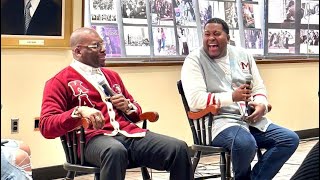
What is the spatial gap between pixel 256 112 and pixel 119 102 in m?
0.89

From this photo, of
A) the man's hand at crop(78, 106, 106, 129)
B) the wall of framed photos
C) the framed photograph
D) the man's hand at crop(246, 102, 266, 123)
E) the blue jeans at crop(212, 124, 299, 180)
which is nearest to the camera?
the man's hand at crop(78, 106, 106, 129)

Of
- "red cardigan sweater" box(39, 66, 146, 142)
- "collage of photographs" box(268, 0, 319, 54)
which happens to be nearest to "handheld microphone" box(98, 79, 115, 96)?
"red cardigan sweater" box(39, 66, 146, 142)

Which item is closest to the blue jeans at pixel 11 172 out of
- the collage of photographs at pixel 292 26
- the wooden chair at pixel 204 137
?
the wooden chair at pixel 204 137

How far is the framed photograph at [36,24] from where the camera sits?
3418 mm

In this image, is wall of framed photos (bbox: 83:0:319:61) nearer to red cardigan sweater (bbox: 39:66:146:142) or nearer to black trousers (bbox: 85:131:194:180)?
red cardigan sweater (bbox: 39:66:146:142)

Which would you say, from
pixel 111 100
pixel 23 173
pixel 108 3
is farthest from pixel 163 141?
pixel 108 3

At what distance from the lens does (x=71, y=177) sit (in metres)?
2.58

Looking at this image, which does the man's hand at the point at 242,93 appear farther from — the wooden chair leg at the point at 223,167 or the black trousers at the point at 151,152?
the black trousers at the point at 151,152

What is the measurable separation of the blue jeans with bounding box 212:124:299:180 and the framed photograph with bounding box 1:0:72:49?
139 centimetres

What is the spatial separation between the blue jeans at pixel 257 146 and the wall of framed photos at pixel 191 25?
3.39 ft

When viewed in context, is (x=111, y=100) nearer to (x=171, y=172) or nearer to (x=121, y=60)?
(x=171, y=172)

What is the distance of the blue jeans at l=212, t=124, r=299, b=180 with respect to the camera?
2.87 m

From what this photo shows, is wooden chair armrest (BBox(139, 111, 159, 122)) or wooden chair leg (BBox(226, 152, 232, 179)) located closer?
wooden chair armrest (BBox(139, 111, 159, 122))

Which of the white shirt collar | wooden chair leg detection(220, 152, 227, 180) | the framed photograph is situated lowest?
wooden chair leg detection(220, 152, 227, 180)
